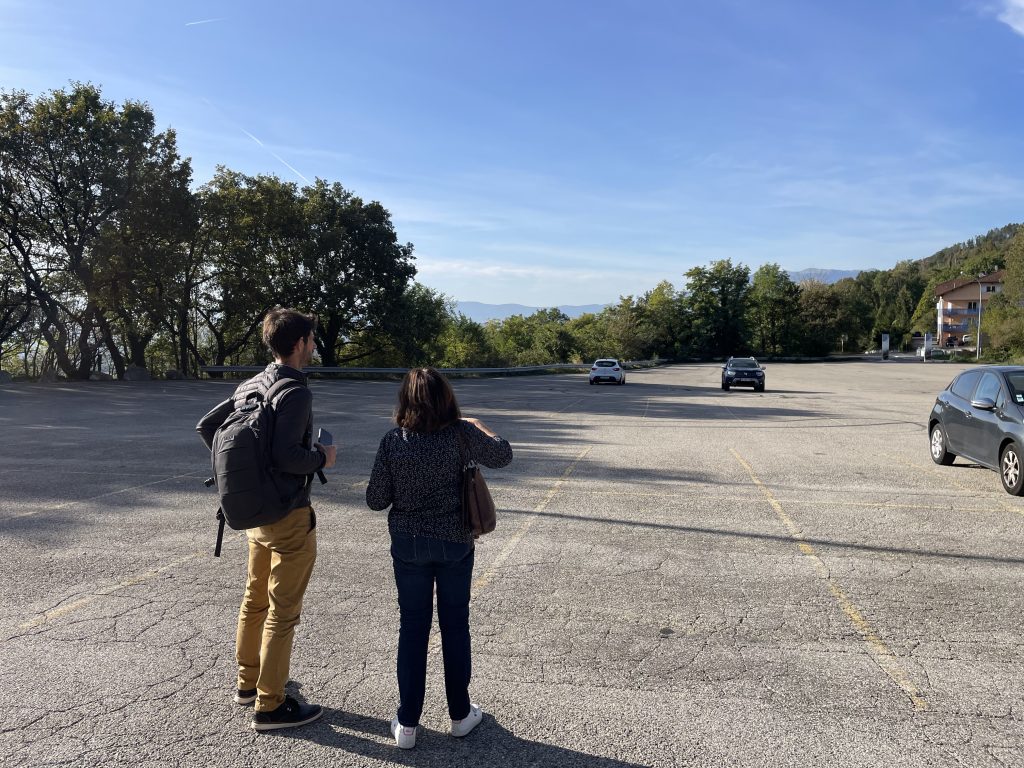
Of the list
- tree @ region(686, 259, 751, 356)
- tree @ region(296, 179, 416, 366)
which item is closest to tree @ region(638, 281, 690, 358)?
tree @ region(686, 259, 751, 356)

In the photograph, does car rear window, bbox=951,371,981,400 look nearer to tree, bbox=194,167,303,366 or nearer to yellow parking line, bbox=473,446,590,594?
yellow parking line, bbox=473,446,590,594

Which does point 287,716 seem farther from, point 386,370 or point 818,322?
point 818,322

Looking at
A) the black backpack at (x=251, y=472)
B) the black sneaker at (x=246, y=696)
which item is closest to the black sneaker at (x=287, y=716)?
the black sneaker at (x=246, y=696)

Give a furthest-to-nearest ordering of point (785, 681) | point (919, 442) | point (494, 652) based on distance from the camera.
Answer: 1. point (919, 442)
2. point (494, 652)
3. point (785, 681)

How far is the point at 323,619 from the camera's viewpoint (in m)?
4.51

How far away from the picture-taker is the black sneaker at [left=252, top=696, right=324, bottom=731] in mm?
3240

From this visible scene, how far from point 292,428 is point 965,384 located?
33.1ft

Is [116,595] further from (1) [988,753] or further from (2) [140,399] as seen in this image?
(2) [140,399]

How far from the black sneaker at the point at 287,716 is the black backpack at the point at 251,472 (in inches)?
35.0

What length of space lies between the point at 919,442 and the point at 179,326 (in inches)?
1389

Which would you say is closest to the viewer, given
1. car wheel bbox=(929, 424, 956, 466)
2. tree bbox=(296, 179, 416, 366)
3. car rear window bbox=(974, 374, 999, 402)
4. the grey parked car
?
the grey parked car

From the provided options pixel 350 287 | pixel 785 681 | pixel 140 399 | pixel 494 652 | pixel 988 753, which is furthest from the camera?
pixel 350 287

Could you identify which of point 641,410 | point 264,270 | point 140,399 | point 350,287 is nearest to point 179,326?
point 264,270

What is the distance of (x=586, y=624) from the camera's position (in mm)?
4469
